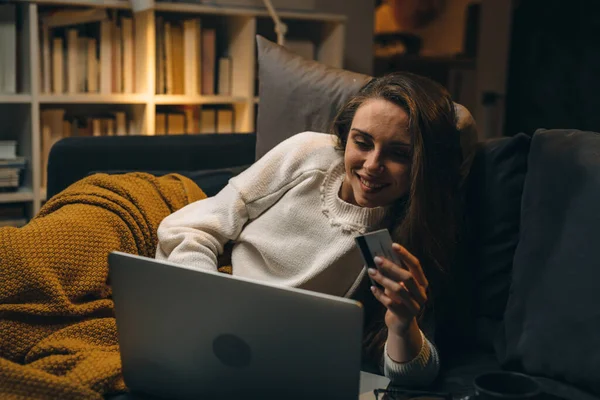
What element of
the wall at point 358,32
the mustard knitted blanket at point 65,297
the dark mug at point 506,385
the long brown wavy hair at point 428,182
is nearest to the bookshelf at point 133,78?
the wall at point 358,32

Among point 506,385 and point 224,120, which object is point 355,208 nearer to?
point 506,385

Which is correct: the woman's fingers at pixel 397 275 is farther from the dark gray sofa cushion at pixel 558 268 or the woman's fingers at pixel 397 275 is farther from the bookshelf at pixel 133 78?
the bookshelf at pixel 133 78

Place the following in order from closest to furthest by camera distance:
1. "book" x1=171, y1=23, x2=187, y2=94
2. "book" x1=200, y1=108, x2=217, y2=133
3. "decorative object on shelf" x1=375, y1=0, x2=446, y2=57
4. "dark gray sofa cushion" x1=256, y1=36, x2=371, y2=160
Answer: "dark gray sofa cushion" x1=256, y1=36, x2=371, y2=160, "book" x1=171, y1=23, x2=187, y2=94, "book" x1=200, y1=108, x2=217, y2=133, "decorative object on shelf" x1=375, y1=0, x2=446, y2=57

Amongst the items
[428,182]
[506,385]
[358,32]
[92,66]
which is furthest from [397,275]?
[358,32]

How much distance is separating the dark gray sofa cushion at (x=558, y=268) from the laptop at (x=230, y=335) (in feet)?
1.83

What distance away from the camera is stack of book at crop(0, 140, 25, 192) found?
2.87m

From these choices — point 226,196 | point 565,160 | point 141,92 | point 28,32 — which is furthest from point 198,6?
point 565,160

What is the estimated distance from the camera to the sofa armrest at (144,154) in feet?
6.70

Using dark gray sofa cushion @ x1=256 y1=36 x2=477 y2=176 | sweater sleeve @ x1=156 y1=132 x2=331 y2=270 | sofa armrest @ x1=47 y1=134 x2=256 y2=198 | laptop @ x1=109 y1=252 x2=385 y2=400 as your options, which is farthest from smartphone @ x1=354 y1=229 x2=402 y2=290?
sofa armrest @ x1=47 y1=134 x2=256 y2=198

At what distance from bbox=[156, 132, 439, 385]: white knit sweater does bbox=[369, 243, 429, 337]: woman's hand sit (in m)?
0.34

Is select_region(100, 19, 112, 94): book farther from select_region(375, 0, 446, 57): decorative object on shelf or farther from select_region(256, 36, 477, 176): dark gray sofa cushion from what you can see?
select_region(375, 0, 446, 57): decorative object on shelf

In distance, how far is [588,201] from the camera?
4.50 ft

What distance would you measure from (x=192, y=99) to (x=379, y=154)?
1890 millimetres

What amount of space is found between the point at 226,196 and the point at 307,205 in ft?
0.60
